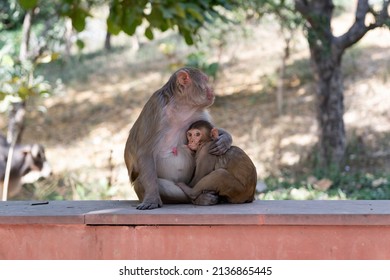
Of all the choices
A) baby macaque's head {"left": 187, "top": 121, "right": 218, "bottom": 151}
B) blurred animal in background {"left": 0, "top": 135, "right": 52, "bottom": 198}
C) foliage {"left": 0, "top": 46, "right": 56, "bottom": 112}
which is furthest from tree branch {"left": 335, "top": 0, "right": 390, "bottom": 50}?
Result: baby macaque's head {"left": 187, "top": 121, "right": 218, "bottom": 151}

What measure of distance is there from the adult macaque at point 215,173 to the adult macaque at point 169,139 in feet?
0.19

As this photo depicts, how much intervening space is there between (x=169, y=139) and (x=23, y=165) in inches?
243

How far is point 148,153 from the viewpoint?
4.60 metres

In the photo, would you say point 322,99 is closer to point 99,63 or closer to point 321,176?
point 321,176

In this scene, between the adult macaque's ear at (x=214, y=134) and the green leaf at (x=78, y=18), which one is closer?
the adult macaque's ear at (x=214, y=134)

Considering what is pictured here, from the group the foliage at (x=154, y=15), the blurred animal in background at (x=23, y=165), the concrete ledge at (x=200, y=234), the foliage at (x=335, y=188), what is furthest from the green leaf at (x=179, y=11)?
the blurred animal in background at (x=23, y=165)

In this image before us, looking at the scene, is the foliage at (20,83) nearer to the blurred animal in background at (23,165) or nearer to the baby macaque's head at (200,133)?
the blurred animal in background at (23,165)

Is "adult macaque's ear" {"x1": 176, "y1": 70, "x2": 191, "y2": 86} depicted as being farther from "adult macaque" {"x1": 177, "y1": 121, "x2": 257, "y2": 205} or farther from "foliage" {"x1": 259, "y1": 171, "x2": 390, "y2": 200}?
"foliage" {"x1": 259, "y1": 171, "x2": 390, "y2": 200}

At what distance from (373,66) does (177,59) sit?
200 inches

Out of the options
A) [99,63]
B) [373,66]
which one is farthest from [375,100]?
[99,63]

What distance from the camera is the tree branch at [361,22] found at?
8925 millimetres

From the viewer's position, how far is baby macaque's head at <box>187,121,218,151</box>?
4.73 m

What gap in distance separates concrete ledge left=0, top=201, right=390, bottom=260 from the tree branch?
513 centimetres

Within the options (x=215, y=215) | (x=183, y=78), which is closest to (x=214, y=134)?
(x=183, y=78)
